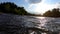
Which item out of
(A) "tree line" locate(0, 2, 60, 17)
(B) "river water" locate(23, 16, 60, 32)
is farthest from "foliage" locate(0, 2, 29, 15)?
(B) "river water" locate(23, 16, 60, 32)

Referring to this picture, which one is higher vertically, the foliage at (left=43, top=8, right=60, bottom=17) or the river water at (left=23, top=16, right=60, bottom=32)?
the foliage at (left=43, top=8, right=60, bottom=17)

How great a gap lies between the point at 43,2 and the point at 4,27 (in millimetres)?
1135

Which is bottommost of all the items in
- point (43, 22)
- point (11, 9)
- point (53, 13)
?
point (43, 22)

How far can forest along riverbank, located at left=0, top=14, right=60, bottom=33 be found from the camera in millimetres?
3623

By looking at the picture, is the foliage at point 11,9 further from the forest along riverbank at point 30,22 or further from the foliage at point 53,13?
the foliage at point 53,13

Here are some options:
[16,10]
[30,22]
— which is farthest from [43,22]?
[16,10]

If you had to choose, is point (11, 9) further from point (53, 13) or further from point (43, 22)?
point (53, 13)

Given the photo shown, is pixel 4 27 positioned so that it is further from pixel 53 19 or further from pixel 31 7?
pixel 53 19

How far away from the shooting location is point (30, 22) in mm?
3859

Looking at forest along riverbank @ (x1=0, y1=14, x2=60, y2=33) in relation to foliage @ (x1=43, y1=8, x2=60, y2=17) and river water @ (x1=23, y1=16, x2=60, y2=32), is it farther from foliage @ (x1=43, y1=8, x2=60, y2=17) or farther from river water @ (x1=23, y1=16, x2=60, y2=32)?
foliage @ (x1=43, y1=8, x2=60, y2=17)

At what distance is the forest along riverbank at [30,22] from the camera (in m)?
3.62

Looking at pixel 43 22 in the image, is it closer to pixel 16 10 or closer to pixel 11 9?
pixel 16 10

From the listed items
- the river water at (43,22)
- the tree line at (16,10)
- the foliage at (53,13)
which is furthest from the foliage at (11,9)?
the foliage at (53,13)

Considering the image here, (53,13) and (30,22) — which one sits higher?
(53,13)
